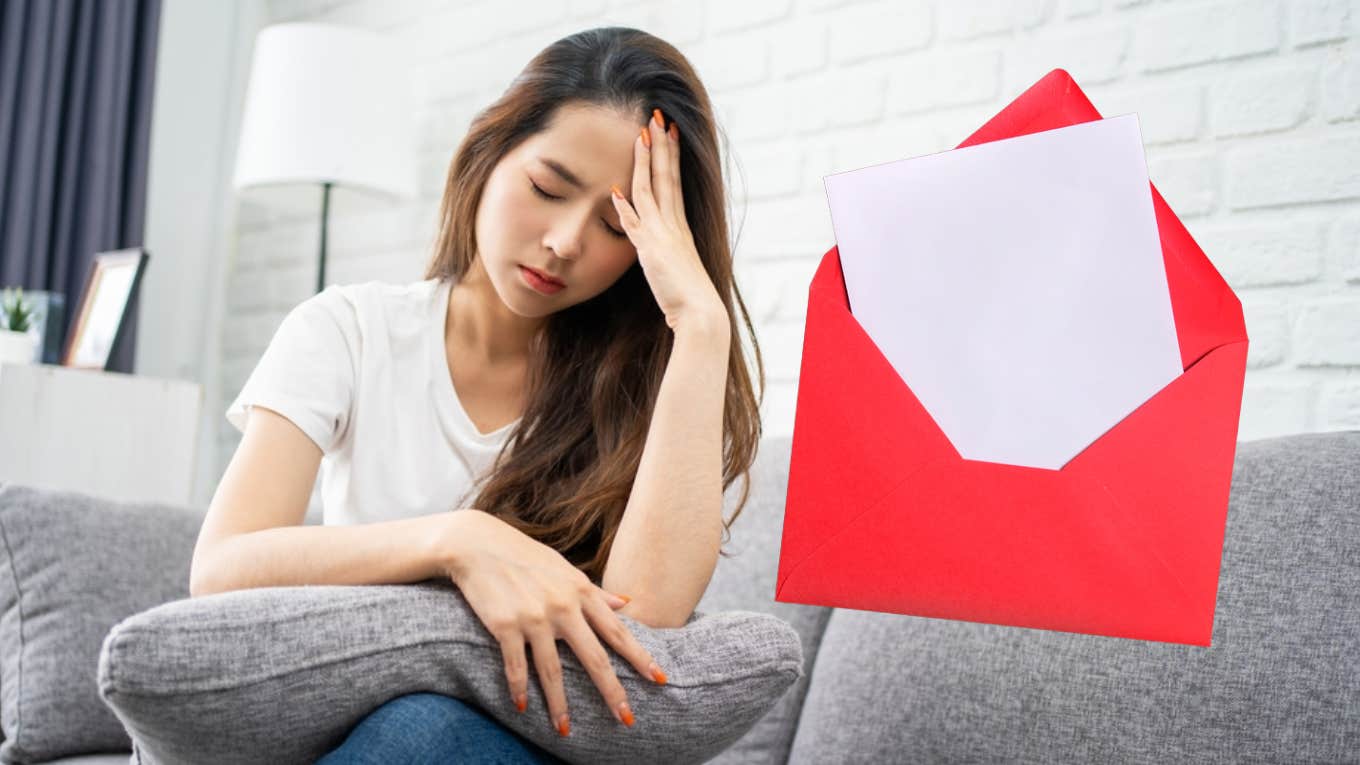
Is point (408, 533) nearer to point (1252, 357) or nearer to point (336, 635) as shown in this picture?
point (336, 635)

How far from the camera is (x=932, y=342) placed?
0.75 meters

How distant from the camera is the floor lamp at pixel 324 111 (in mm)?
2379

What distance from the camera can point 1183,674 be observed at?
105cm

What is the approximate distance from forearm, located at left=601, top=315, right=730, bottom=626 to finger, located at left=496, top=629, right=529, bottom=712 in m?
0.24

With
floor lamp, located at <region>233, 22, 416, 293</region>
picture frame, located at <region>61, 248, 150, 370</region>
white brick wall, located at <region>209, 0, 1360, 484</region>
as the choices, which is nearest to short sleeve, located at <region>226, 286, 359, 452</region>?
white brick wall, located at <region>209, 0, 1360, 484</region>

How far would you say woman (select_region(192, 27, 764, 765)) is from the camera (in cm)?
99

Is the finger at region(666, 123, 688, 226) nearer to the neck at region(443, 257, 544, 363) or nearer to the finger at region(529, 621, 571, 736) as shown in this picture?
the neck at region(443, 257, 544, 363)

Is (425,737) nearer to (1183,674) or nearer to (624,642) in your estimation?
(624,642)

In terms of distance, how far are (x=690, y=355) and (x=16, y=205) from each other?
228 cm

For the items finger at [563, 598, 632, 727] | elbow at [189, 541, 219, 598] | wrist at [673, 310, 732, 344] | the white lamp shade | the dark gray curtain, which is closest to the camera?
finger at [563, 598, 632, 727]

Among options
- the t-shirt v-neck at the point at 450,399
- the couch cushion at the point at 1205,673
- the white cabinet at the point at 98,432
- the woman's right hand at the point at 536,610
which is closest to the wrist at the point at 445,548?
the woman's right hand at the point at 536,610

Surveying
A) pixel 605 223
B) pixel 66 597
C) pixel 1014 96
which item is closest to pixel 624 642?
pixel 605 223

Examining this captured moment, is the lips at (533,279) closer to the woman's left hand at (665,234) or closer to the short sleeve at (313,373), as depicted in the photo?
the woman's left hand at (665,234)

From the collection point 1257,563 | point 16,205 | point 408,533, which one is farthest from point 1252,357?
point 16,205
